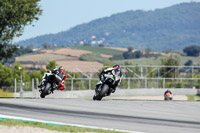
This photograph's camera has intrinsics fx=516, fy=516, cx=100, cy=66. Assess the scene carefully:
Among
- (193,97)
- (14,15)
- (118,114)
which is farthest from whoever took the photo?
(193,97)

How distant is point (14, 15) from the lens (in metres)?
42.7

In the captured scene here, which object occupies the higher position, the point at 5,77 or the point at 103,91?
the point at 5,77

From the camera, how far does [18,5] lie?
42.1 metres

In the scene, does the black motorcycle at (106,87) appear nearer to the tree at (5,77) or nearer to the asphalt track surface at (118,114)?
the asphalt track surface at (118,114)

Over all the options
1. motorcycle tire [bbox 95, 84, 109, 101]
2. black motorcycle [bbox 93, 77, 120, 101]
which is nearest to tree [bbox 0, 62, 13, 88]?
black motorcycle [bbox 93, 77, 120, 101]

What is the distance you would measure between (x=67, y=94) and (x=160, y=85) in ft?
51.6

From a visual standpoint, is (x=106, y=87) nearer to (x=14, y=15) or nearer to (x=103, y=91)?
(x=103, y=91)

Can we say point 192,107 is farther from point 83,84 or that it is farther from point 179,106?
point 83,84

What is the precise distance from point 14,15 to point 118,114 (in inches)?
1170

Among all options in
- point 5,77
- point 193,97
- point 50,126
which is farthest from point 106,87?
point 5,77

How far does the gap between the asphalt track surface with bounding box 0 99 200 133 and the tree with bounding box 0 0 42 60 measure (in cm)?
2550

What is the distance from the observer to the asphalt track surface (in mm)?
12961

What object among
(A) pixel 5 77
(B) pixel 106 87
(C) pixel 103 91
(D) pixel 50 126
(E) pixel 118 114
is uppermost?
(A) pixel 5 77

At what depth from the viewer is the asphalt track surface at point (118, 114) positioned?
1296 centimetres
